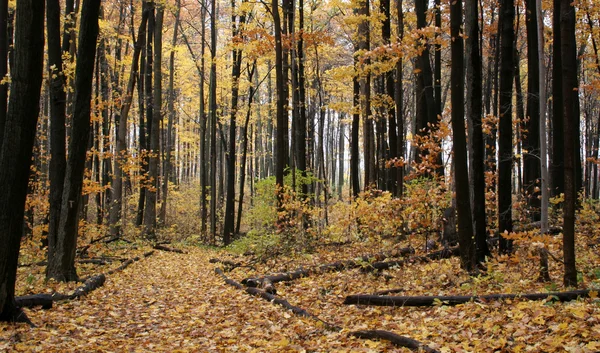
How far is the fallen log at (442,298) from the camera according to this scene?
5844 millimetres

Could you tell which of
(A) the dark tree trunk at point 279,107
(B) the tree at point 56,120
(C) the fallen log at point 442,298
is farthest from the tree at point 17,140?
(A) the dark tree trunk at point 279,107

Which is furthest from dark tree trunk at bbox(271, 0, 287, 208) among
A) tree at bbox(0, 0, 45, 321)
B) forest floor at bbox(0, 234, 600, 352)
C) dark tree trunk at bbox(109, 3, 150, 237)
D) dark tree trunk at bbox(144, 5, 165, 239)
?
tree at bbox(0, 0, 45, 321)

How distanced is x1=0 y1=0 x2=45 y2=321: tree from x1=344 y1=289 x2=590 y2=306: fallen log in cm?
517

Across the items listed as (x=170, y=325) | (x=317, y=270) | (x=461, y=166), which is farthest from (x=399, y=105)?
(x=170, y=325)

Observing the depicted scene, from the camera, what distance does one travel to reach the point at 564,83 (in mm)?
6363

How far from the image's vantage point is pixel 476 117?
8461mm

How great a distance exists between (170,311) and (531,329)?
608cm

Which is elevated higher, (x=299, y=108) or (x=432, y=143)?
(x=299, y=108)

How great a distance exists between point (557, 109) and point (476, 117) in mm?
5253

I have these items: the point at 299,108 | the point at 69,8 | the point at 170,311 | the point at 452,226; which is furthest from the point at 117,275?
the point at 299,108

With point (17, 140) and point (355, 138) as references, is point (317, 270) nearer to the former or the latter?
point (17, 140)

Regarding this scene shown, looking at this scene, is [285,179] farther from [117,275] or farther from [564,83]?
[564,83]

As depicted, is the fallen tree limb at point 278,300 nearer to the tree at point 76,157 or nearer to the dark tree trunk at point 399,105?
the tree at point 76,157

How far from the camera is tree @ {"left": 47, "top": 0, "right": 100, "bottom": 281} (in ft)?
28.9
